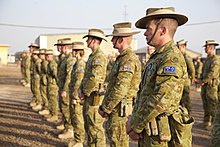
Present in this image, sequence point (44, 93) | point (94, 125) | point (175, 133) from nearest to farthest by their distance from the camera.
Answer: point (175, 133) → point (94, 125) → point (44, 93)

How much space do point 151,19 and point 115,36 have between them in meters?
1.26

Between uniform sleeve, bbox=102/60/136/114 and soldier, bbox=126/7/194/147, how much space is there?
74 centimetres

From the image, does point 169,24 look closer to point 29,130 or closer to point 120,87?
point 120,87

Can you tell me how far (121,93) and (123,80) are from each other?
166 mm

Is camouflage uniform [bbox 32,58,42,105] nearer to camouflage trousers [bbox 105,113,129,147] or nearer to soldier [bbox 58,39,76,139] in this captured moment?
soldier [bbox 58,39,76,139]

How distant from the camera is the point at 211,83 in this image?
6.95 metres

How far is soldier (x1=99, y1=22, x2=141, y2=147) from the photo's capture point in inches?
129

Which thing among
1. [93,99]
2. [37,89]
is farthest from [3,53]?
[93,99]

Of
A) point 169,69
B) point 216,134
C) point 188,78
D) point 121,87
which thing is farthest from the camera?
point 188,78

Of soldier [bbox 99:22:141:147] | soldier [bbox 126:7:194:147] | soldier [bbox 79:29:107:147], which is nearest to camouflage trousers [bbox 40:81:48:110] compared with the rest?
soldier [bbox 79:29:107:147]

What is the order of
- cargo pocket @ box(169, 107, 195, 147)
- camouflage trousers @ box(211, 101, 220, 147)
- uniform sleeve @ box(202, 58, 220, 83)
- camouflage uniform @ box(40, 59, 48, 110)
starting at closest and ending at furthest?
cargo pocket @ box(169, 107, 195, 147)
camouflage trousers @ box(211, 101, 220, 147)
uniform sleeve @ box(202, 58, 220, 83)
camouflage uniform @ box(40, 59, 48, 110)

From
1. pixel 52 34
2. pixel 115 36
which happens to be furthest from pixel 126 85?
pixel 52 34

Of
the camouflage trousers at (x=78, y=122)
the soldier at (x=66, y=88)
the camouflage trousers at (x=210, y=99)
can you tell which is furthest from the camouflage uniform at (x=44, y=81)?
the camouflage trousers at (x=210, y=99)

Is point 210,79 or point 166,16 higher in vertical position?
point 166,16
